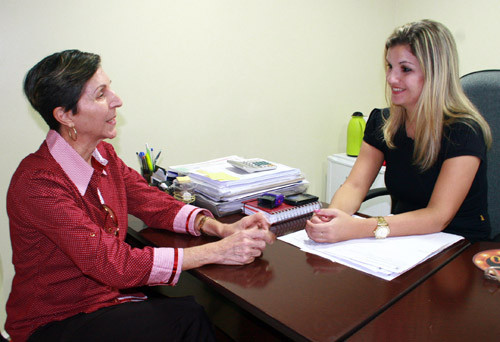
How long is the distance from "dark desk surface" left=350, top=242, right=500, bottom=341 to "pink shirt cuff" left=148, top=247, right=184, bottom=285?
50cm

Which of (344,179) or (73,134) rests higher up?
(73,134)

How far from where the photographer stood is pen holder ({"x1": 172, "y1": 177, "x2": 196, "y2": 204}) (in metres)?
1.47

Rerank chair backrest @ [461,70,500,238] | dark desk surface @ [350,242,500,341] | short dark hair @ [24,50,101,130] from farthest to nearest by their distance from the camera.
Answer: chair backrest @ [461,70,500,238] < short dark hair @ [24,50,101,130] < dark desk surface @ [350,242,500,341]

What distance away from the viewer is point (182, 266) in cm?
103

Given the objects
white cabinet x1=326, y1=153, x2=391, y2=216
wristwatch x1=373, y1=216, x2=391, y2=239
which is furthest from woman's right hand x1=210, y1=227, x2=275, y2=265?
white cabinet x1=326, y1=153, x2=391, y2=216

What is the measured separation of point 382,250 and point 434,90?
1.95 ft

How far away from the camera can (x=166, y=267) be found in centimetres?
103

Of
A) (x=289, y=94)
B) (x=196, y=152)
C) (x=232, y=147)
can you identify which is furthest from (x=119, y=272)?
(x=289, y=94)

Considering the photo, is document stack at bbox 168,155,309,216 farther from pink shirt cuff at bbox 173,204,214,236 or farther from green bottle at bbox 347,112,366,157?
green bottle at bbox 347,112,366,157

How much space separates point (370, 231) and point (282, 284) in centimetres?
37

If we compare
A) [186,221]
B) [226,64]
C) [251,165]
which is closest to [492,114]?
[251,165]

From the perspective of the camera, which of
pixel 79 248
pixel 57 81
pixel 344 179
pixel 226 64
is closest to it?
pixel 79 248

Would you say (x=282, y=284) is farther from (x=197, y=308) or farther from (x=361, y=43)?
(x=361, y=43)

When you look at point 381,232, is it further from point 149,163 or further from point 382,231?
point 149,163
